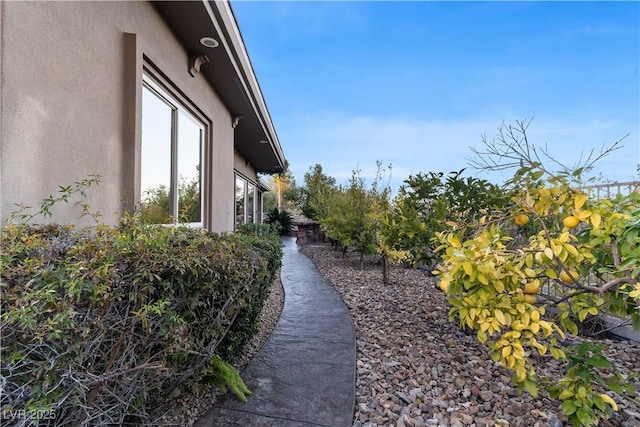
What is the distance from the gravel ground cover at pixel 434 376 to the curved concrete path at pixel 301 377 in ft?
0.54

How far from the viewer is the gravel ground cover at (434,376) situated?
2.53 metres

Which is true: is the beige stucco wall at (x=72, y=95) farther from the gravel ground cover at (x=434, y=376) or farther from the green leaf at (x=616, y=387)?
the green leaf at (x=616, y=387)

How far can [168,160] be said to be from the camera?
430cm

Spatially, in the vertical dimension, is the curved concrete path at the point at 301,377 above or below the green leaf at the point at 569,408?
below

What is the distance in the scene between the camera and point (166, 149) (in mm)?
4258

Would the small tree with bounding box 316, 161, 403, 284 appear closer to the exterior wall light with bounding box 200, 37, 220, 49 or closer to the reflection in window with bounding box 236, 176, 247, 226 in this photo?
the reflection in window with bounding box 236, 176, 247, 226

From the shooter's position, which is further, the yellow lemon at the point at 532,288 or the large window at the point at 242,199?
the large window at the point at 242,199

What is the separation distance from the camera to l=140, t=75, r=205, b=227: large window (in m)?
3.75

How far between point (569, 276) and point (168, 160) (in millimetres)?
4382

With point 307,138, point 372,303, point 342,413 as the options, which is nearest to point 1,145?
point 342,413

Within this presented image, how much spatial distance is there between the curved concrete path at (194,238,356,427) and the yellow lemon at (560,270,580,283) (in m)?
1.83

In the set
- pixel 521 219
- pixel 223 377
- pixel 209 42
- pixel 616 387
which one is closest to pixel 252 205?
pixel 209 42

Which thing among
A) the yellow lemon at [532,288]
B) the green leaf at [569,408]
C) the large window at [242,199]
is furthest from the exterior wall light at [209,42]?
the large window at [242,199]

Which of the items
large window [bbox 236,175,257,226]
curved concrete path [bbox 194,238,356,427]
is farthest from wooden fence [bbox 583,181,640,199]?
large window [bbox 236,175,257,226]
